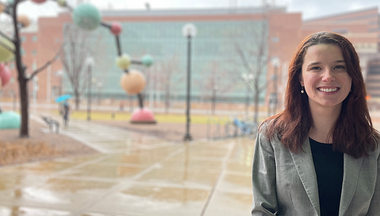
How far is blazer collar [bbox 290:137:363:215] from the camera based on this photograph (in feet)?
5.05

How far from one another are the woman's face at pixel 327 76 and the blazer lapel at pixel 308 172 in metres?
0.29

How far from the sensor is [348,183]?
1544mm

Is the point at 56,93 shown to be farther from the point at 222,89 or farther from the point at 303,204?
the point at 303,204

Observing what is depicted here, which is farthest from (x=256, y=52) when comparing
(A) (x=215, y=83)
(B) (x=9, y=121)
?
(A) (x=215, y=83)

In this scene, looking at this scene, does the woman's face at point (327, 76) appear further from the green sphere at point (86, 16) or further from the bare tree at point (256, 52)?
the bare tree at point (256, 52)

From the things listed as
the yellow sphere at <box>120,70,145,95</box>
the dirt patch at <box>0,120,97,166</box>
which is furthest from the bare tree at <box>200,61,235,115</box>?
the dirt patch at <box>0,120,97,166</box>

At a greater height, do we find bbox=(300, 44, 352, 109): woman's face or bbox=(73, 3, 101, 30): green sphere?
bbox=(73, 3, 101, 30): green sphere

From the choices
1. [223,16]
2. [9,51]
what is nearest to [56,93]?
[223,16]

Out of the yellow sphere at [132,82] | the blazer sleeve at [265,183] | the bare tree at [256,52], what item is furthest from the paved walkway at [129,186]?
the bare tree at [256,52]

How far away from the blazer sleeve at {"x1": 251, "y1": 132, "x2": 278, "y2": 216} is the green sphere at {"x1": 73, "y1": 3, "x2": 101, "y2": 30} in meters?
9.78

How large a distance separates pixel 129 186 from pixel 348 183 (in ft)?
13.2

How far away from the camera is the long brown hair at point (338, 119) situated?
5.29 ft

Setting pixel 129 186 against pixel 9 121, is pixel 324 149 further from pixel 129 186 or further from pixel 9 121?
pixel 9 121

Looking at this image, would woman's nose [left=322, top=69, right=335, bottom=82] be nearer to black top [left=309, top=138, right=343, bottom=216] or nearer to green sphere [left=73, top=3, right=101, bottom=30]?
black top [left=309, top=138, right=343, bottom=216]
